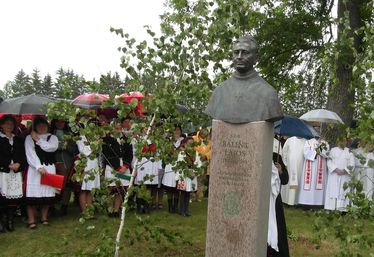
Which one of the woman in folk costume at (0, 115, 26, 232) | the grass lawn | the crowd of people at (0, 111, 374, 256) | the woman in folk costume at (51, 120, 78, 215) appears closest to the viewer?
the crowd of people at (0, 111, 374, 256)

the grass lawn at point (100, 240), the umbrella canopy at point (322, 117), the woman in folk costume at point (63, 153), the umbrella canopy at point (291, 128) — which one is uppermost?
the umbrella canopy at point (322, 117)

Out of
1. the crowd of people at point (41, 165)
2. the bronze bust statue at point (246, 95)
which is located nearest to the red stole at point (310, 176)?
the crowd of people at point (41, 165)

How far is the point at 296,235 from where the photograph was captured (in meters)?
8.01

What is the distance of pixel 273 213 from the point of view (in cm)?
583

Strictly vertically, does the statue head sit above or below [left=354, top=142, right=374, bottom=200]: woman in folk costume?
above

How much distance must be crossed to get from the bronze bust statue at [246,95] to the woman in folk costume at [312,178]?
7.40 meters

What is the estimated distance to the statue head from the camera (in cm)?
447

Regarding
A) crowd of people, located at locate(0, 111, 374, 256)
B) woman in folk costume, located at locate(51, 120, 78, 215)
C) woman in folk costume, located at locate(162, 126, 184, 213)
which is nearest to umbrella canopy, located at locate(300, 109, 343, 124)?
crowd of people, located at locate(0, 111, 374, 256)

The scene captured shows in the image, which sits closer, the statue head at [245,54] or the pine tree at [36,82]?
the statue head at [245,54]

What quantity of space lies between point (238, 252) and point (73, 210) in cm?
574

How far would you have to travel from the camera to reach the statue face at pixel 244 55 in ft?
14.7

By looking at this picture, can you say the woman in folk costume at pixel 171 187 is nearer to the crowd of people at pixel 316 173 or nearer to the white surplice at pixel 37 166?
the white surplice at pixel 37 166

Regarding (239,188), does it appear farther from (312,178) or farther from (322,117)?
(312,178)

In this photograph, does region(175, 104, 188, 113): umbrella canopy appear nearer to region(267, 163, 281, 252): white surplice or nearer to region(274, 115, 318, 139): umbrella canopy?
region(267, 163, 281, 252): white surplice
